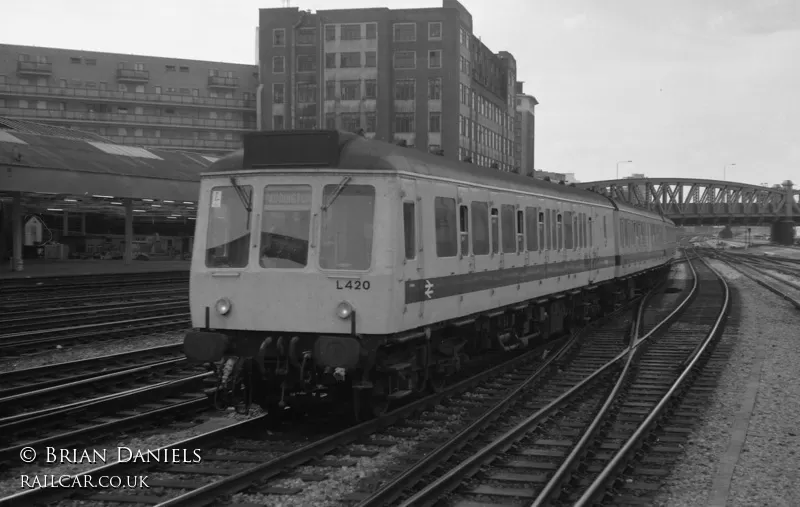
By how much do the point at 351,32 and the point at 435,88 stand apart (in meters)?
8.40

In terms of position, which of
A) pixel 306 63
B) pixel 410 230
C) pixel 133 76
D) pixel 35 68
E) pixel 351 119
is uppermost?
pixel 35 68

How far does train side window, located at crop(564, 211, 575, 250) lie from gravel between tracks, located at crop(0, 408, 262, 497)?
335 inches

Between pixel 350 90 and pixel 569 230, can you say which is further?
pixel 350 90

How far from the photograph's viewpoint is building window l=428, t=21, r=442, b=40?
71.6 m

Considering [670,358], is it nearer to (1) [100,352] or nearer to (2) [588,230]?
(2) [588,230]

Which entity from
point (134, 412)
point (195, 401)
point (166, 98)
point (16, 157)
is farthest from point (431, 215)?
point (166, 98)

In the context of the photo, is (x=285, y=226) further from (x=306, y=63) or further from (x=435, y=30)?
(x=306, y=63)

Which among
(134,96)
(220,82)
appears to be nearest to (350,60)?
(220,82)

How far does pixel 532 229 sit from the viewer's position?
14781 mm

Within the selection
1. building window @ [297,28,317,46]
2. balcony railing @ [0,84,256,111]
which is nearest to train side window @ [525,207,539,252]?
building window @ [297,28,317,46]

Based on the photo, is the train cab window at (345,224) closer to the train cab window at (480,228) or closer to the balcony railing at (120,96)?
the train cab window at (480,228)

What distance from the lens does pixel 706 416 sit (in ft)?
36.5

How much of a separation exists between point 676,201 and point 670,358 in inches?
4291

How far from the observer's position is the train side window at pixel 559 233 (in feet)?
54.2
